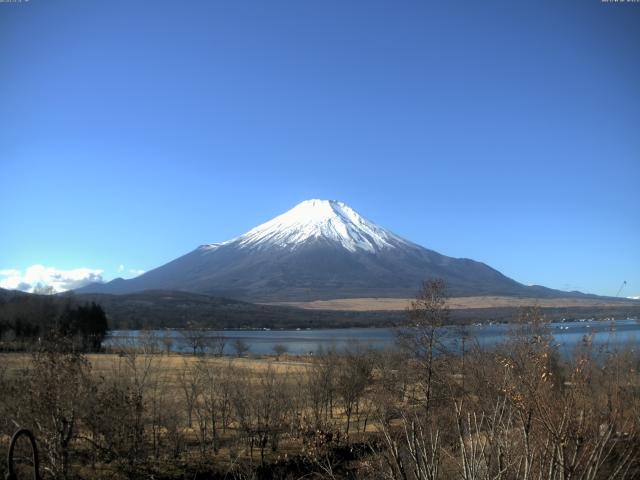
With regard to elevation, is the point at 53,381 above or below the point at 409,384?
above

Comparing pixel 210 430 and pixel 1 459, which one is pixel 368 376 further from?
pixel 1 459

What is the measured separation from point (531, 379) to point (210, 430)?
26855 millimetres

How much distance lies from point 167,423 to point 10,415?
1175cm

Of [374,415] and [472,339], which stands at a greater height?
[472,339]

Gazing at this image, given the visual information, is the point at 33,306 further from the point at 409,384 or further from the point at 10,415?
the point at 10,415

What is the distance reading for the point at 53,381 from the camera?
48.9 ft

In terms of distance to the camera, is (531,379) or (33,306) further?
(33,306)

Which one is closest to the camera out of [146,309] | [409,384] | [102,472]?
[102,472]

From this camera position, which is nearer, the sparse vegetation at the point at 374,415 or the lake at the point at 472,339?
the sparse vegetation at the point at 374,415

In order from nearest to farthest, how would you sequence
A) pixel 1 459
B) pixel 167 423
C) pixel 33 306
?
pixel 1 459 → pixel 167 423 → pixel 33 306

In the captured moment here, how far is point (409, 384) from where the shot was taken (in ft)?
107

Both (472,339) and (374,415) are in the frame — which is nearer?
(374,415)

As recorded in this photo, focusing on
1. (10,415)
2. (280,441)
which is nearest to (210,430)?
(280,441)

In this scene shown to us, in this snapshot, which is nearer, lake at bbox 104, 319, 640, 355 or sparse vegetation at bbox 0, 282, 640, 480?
sparse vegetation at bbox 0, 282, 640, 480
